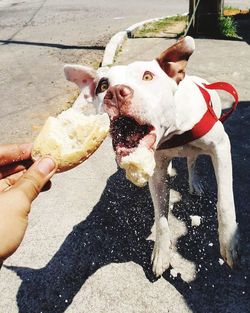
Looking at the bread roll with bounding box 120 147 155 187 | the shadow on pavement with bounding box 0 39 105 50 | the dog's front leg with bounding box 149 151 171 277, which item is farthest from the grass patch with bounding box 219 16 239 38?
the bread roll with bounding box 120 147 155 187

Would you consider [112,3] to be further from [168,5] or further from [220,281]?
[220,281]

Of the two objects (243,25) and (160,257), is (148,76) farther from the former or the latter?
(243,25)

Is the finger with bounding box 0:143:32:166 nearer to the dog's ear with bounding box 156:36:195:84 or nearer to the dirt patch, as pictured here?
the dog's ear with bounding box 156:36:195:84

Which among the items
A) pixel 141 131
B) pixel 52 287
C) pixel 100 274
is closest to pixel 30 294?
pixel 52 287

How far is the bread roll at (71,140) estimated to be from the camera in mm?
2695

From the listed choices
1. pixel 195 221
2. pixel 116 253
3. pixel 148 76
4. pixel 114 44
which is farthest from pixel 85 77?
pixel 114 44

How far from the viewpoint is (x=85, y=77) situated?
10.9ft

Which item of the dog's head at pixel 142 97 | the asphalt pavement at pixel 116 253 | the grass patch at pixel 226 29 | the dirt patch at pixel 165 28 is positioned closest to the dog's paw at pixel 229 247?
the asphalt pavement at pixel 116 253

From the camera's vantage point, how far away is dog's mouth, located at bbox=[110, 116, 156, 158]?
2701 millimetres

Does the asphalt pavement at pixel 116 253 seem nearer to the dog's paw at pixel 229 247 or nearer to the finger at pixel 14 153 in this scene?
the dog's paw at pixel 229 247

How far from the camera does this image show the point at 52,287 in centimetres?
346

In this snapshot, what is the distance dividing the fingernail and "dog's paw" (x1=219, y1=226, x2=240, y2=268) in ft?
5.00

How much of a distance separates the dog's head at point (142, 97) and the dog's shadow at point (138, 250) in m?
1.27

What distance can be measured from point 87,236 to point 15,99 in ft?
13.7
